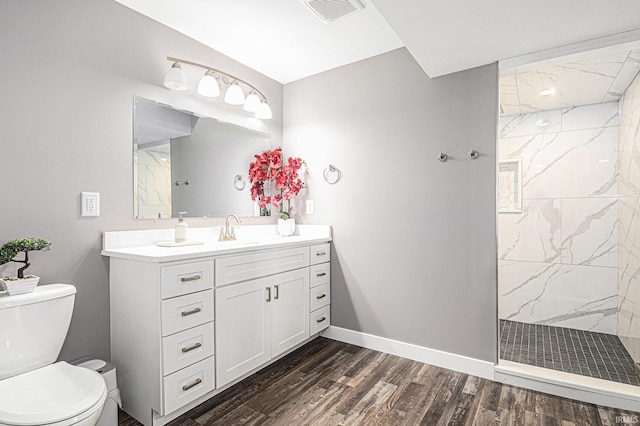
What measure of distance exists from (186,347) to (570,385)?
2.15 meters

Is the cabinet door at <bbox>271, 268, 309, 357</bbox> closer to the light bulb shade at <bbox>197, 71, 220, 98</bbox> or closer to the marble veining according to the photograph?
the light bulb shade at <bbox>197, 71, 220, 98</bbox>

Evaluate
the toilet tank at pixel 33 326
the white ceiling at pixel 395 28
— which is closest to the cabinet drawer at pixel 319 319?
the toilet tank at pixel 33 326

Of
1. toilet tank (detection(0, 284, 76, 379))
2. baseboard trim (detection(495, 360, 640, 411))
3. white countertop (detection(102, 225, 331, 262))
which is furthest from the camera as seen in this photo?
baseboard trim (detection(495, 360, 640, 411))

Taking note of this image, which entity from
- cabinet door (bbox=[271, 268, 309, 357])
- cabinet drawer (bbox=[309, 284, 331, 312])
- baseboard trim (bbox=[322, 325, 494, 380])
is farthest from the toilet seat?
baseboard trim (bbox=[322, 325, 494, 380])

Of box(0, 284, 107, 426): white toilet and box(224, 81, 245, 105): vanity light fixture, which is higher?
box(224, 81, 245, 105): vanity light fixture

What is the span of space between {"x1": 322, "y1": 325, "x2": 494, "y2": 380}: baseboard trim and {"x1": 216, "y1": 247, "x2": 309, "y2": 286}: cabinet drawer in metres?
0.73

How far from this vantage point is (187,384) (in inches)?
67.1

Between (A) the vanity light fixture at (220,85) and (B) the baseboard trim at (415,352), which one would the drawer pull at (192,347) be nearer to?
(B) the baseboard trim at (415,352)

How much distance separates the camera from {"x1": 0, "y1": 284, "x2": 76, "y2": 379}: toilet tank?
4.40 feet

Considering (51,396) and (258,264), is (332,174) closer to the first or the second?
(258,264)

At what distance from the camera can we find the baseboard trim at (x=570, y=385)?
181 centimetres

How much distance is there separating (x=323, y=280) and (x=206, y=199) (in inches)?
44.5

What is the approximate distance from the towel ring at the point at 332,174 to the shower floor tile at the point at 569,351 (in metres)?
1.81

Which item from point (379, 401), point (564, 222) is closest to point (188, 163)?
point (379, 401)
